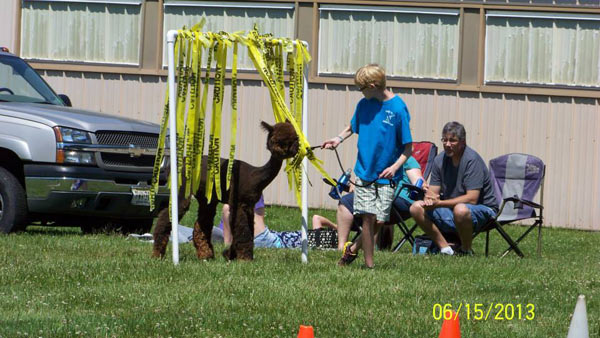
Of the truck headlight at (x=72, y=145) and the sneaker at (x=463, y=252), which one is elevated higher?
the truck headlight at (x=72, y=145)

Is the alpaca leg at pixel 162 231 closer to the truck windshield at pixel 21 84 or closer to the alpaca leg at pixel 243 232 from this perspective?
the alpaca leg at pixel 243 232

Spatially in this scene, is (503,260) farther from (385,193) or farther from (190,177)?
(190,177)

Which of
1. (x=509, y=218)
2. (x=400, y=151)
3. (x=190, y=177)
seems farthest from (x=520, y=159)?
(x=190, y=177)

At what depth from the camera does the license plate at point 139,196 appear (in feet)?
38.6

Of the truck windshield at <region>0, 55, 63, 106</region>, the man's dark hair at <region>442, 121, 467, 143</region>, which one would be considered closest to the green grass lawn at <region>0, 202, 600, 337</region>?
the man's dark hair at <region>442, 121, 467, 143</region>

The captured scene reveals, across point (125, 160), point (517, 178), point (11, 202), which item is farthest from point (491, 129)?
point (11, 202)

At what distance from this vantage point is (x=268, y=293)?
25.6 ft

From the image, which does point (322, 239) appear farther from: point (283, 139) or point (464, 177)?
point (283, 139)

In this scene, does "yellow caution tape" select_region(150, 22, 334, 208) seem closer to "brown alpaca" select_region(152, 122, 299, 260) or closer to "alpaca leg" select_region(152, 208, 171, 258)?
"brown alpaca" select_region(152, 122, 299, 260)

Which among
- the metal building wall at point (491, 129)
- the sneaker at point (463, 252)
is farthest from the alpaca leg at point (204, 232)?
the metal building wall at point (491, 129)

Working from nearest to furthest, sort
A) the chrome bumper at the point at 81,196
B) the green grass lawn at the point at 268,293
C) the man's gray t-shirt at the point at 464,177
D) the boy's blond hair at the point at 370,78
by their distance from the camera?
the green grass lawn at the point at 268,293 < the boy's blond hair at the point at 370,78 < the chrome bumper at the point at 81,196 < the man's gray t-shirt at the point at 464,177

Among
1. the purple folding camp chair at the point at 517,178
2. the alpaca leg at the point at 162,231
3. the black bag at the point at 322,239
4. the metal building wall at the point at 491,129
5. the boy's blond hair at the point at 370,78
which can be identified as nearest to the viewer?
the boy's blond hair at the point at 370,78

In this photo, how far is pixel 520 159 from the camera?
41.2ft

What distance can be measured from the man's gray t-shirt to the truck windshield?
13.4 feet
